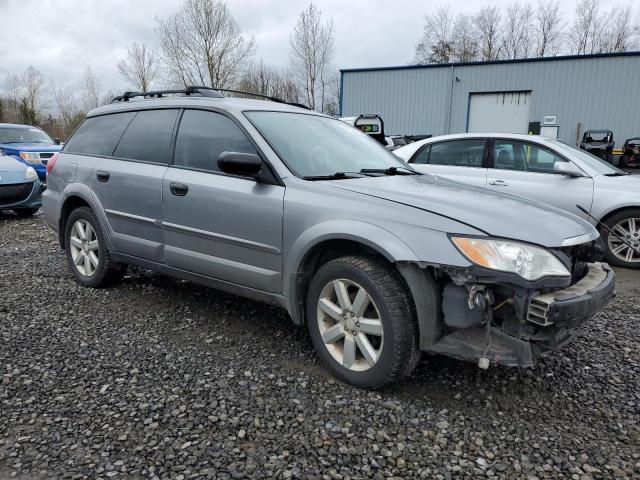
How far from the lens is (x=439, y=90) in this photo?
875 inches

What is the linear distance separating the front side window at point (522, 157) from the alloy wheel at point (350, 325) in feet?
13.9

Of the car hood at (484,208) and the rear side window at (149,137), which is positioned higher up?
the rear side window at (149,137)

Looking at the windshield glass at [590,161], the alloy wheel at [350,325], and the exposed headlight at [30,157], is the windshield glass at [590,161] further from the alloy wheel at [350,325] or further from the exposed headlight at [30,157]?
the exposed headlight at [30,157]

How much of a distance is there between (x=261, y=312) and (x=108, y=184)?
1684 mm

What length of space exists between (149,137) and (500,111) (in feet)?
67.4

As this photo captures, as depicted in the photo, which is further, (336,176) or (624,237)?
(624,237)

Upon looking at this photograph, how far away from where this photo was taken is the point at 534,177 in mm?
5980

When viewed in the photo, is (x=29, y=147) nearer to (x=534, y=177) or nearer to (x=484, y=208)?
(x=534, y=177)

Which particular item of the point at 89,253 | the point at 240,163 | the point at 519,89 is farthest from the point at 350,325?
the point at 519,89

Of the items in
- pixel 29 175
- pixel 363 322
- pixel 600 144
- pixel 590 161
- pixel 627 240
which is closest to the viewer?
pixel 363 322

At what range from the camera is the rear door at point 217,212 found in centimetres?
312

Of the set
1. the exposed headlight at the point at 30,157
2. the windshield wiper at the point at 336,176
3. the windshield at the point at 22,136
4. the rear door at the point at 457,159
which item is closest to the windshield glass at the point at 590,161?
the rear door at the point at 457,159

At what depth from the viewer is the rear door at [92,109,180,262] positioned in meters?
3.79

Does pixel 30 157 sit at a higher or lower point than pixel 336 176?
lower
